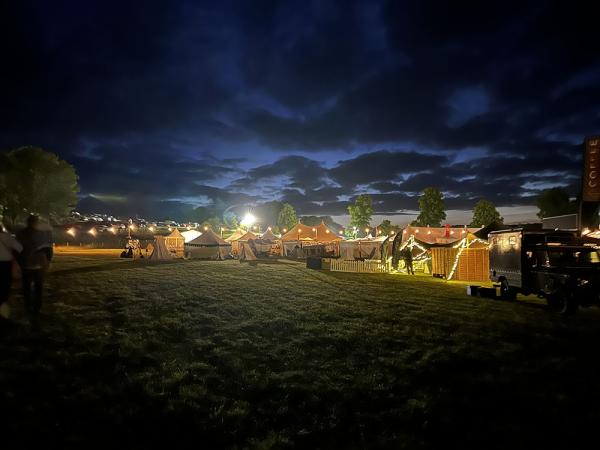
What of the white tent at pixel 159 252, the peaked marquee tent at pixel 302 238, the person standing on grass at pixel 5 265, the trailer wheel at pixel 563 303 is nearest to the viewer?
the person standing on grass at pixel 5 265

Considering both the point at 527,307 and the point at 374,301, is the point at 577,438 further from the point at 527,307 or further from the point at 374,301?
the point at 527,307

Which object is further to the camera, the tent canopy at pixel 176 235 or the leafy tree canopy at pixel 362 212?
the leafy tree canopy at pixel 362 212

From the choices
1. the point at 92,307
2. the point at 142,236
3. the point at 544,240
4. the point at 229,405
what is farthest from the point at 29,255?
the point at 142,236

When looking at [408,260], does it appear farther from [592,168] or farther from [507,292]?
[592,168]

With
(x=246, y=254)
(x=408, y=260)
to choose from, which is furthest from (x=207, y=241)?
(x=408, y=260)

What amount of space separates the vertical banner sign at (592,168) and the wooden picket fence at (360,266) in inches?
508

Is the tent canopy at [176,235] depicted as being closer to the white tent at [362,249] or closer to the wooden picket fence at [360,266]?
the white tent at [362,249]

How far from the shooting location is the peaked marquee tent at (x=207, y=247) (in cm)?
3588

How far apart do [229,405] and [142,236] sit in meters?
34.1

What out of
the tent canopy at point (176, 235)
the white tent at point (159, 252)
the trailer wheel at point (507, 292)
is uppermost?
the tent canopy at point (176, 235)

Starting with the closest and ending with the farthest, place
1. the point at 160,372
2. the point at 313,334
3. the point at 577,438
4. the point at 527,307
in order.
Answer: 1. the point at 577,438
2. the point at 160,372
3. the point at 313,334
4. the point at 527,307

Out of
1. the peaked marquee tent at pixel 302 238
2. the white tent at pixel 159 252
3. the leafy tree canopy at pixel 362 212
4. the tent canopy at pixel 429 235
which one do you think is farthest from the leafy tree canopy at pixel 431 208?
the white tent at pixel 159 252

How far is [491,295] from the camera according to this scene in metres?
13.6

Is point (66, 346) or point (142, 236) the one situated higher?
point (142, 236)
